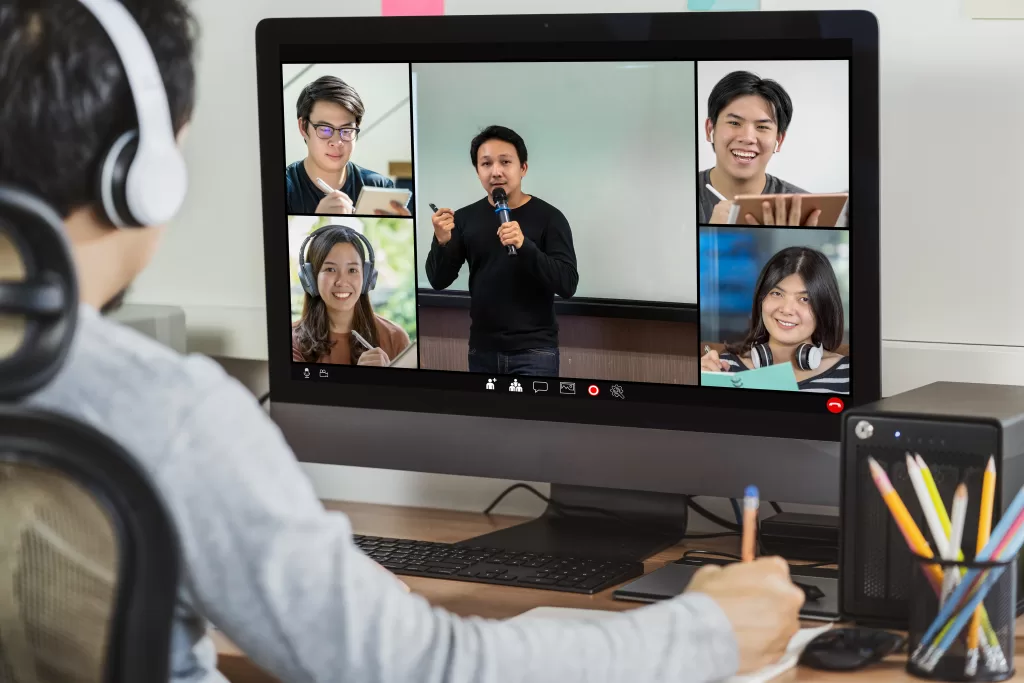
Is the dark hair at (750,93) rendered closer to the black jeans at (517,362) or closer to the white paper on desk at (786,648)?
the black jeans at (517,362)

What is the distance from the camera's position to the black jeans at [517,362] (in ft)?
4.52

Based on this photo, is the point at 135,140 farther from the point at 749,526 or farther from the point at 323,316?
the point at 323,316

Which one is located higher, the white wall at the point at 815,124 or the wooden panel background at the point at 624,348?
the white wall at the point at 815,124

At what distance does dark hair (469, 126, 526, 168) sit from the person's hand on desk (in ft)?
2.02

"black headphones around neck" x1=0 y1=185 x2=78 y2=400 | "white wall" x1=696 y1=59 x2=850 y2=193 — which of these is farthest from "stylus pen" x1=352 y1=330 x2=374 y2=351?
"black headphones around neck" x1=0 y1=185 x2=78 y2=400

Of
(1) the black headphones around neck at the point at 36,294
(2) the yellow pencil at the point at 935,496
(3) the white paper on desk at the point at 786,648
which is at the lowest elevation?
(3) the white paper on desk at the point at 786,648

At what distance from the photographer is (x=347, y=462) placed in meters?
1.52

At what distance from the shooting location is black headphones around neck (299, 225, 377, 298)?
1.44 metres

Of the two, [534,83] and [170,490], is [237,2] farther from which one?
[170,490]

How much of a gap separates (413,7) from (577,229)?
49 centimetres

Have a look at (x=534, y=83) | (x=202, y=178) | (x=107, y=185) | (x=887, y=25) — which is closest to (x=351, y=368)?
(x=534, y=83)

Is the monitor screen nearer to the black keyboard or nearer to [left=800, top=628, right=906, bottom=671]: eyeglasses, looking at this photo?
the black keyboard

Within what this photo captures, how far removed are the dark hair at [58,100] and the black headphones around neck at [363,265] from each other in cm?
78

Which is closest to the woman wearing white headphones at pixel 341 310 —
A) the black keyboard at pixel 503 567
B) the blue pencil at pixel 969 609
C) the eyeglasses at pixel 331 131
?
the eyeglasses at pixel 331 131
